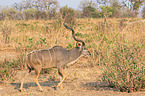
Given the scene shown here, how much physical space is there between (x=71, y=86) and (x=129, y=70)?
1334 mm

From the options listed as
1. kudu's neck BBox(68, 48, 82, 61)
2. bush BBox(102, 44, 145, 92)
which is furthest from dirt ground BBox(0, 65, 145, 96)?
kudu's neck BBox(68, 48, 82, 61)

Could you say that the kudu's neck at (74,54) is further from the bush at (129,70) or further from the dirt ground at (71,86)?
the bush at (129,70)

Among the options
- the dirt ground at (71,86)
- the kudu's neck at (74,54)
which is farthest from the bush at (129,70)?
the kudu's neck at (74,54)

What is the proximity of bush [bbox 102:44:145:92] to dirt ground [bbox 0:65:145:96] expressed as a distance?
0.52 ft

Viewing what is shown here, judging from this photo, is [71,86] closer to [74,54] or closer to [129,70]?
[74,54]

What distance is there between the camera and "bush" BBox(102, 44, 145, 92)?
3857 mm

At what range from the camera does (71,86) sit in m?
4.53

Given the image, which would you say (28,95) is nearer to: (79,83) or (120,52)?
(79,83)

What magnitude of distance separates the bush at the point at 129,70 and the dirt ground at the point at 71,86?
6.3 inches

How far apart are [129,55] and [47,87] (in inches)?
72.4

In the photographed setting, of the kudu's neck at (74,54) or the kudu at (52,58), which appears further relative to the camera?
the kudu's neck at (74,54)

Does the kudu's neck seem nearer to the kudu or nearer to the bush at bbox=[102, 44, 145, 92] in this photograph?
the kudu

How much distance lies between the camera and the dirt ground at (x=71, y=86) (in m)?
3.97

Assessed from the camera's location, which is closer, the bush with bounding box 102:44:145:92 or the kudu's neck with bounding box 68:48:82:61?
the bush with bounding box 102:44:145:92
